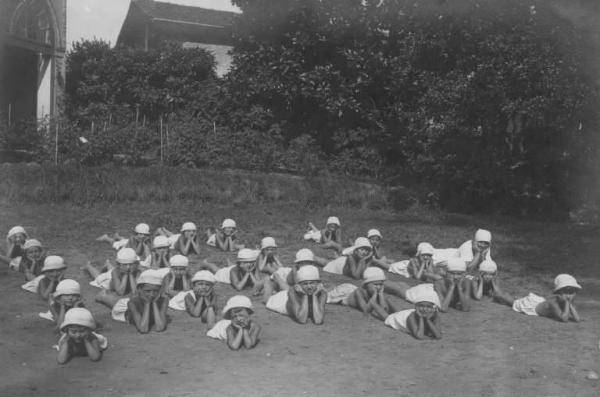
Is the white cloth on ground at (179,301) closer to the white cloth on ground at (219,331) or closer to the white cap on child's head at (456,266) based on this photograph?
the white cloth on ground at (219,331)

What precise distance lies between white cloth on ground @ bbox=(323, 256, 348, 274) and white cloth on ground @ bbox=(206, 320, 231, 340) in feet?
12.5

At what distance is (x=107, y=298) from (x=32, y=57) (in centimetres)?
1649

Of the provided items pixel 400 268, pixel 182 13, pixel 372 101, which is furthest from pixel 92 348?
pixel 182 13

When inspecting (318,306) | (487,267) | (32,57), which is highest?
(32,57)

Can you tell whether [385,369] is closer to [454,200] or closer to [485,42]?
[485,42]

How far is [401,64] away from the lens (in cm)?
2164

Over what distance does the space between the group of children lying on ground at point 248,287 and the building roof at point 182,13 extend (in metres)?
15.4

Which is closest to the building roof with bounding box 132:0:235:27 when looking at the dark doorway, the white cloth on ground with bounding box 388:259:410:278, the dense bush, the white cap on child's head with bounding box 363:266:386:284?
the dense bush

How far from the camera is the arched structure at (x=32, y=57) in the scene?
22812mm

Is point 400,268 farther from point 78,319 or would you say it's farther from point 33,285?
point 78,319

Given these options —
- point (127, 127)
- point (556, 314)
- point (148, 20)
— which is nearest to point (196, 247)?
point (556, 314)

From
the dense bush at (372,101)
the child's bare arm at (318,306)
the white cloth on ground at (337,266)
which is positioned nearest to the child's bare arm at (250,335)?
the child's bare arm at (318,306)

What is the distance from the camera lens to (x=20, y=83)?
2534 cm

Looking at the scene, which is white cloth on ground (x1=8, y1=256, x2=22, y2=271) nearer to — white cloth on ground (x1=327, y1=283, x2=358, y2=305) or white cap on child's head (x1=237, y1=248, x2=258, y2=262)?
white cap on child's head (x1=237, y1=248, x2=258, y2=262)
